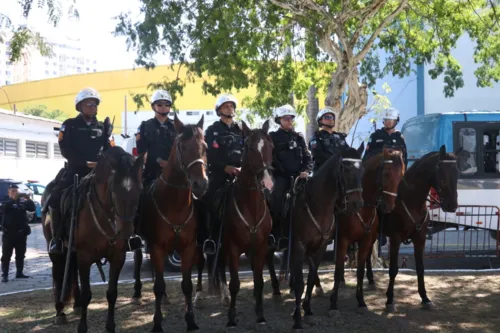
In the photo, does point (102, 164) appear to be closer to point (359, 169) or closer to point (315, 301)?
point (359, 169)

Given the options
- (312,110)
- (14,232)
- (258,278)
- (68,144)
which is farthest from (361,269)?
(14,232)

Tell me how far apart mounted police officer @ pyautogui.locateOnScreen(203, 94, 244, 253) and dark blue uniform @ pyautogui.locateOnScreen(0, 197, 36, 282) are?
677 cm

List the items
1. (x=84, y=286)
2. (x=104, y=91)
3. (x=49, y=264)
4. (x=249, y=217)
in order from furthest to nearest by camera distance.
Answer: (x=104, y=91) → (x=49, y=264) → (x=249, y=217) → (x=84, y=286)

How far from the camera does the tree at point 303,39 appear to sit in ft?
42.8

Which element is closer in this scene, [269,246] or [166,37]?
[269,246]

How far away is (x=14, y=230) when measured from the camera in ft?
43.7

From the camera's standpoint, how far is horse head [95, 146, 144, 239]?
682 cm

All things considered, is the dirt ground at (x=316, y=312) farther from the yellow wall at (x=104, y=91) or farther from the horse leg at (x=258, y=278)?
the yellow wall at (x=104, y=91)

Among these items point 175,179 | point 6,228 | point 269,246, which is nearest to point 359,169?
point 269,246

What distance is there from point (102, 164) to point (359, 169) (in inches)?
125

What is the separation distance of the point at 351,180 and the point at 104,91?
4369cm

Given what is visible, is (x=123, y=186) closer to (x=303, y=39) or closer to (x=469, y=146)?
(x=303, y=39)

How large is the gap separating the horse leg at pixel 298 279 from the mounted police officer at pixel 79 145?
293 cm

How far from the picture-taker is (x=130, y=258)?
1653 cm
